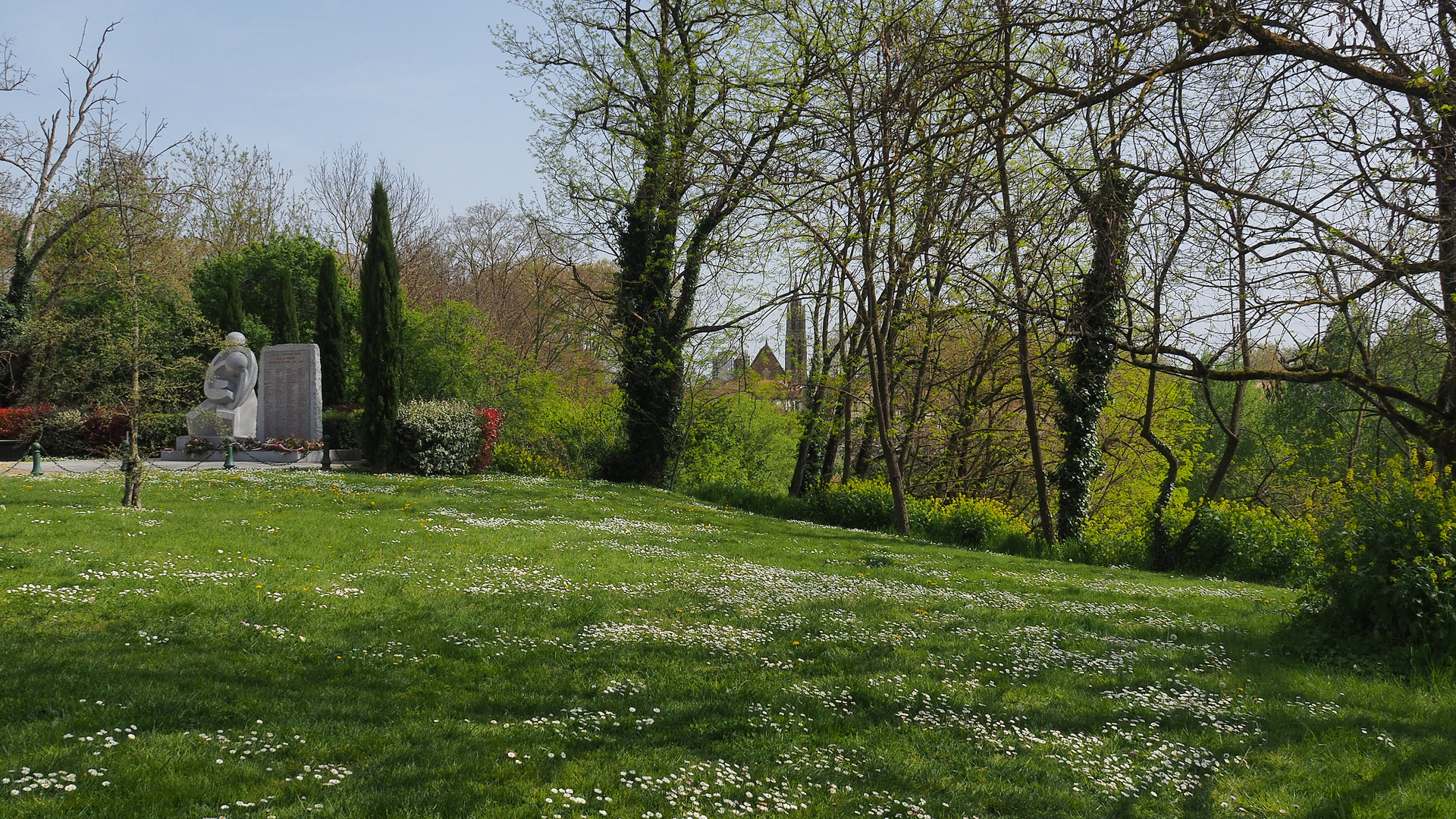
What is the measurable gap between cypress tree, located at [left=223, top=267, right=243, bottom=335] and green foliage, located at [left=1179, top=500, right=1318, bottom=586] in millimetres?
33163

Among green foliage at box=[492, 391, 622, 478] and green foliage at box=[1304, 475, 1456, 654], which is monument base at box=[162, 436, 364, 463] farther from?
green foliage at box=[1304, 475, 1456, 654]

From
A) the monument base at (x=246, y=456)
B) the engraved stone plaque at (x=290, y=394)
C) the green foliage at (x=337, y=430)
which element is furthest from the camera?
the green foliage at (x=337, y=430)

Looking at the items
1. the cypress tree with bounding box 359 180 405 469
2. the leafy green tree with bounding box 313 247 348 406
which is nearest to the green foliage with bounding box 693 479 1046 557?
the cypress tree with bounding box 359 180 405 469

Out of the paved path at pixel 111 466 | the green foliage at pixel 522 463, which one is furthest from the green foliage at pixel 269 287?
the green foliage at pixel 522 463

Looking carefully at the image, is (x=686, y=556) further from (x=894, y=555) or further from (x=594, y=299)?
(x=594, y=299)

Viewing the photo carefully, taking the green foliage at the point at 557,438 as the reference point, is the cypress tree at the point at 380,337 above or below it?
above

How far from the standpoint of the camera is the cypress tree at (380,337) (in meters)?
22.2

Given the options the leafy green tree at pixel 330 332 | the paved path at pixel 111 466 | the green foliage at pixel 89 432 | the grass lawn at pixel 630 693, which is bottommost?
the grass lawn at pixel 630 693

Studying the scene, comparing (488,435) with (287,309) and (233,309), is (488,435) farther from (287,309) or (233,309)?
(233,309)

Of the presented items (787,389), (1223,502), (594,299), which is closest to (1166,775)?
(1223,502)

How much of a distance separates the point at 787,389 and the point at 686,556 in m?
17.4

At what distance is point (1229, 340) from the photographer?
26.3 feet

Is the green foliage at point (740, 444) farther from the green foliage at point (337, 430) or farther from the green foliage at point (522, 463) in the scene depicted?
the green foliage at point (337, 430)

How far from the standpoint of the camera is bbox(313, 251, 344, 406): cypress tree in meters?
32.8
